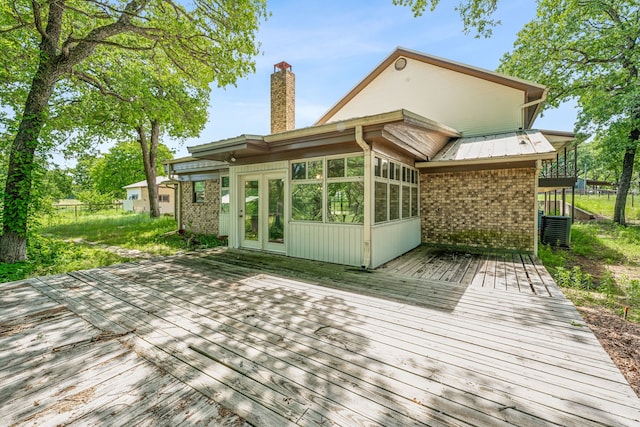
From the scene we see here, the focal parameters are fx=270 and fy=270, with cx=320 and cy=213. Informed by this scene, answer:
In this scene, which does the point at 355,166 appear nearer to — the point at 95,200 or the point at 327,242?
the point at 327,242

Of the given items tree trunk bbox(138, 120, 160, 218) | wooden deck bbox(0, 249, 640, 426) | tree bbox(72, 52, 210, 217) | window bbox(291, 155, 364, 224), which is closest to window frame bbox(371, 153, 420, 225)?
window bbox(291, 155, 364, 224)

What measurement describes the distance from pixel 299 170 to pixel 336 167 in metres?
1.02

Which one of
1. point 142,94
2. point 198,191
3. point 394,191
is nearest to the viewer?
point 394,191

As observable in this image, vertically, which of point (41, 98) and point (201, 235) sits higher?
point (41, 98)

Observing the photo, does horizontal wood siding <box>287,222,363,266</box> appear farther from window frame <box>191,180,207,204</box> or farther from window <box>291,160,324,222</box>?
window frame <box>191,180,207,204</box>

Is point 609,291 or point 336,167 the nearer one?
point 609,291

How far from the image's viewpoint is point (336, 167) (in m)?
5.88

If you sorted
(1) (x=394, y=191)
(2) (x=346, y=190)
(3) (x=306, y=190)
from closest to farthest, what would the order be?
(2) (x=346, y=190)
(3) (x=306, y=190)
(1) (x=394, y=191)

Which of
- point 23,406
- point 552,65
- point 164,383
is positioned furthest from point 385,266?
point 552,65

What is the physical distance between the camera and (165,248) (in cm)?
841

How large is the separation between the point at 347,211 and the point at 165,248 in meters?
6.12

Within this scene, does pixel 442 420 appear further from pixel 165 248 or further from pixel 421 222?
pixel 165 248

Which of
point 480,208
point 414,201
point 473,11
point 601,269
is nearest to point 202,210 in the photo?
point 414,201

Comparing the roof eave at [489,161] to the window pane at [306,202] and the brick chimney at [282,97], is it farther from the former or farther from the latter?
the brick chimney at [282,97]
